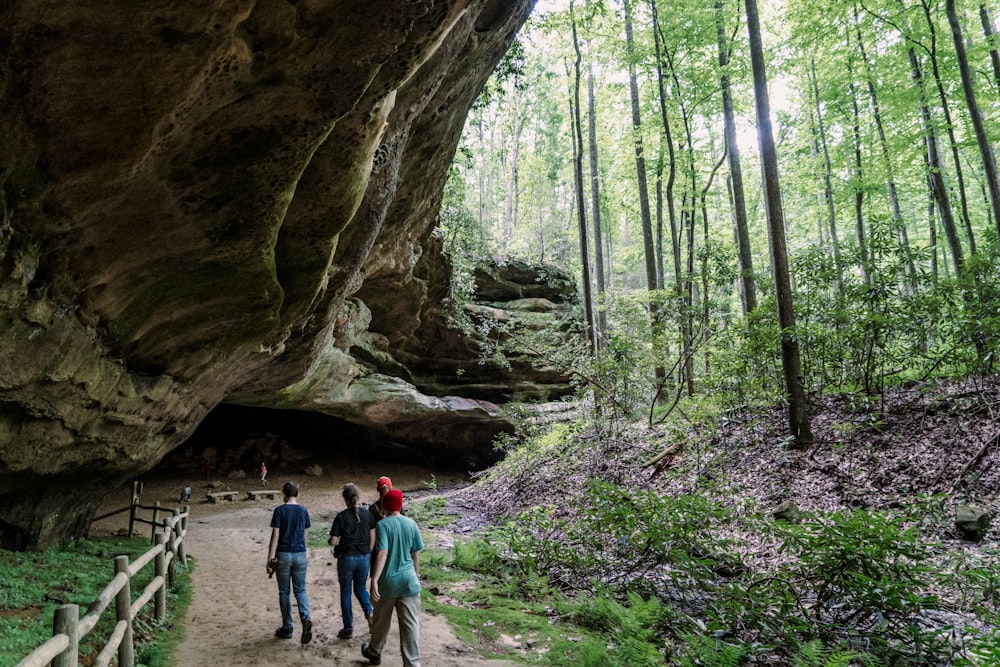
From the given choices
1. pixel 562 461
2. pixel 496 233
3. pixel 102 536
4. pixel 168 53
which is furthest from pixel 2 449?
pixel 496 233

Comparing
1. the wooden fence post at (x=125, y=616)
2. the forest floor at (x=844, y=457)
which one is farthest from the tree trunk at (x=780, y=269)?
the wooden fence post at (x=125, y=616)

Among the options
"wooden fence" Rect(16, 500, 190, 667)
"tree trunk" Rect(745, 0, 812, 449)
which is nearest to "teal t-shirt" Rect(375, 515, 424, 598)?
"wooden fence" Rect(16, 500, 190, 667)

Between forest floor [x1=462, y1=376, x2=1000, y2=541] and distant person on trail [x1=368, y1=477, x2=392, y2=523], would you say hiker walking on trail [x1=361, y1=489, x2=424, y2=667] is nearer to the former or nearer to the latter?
distant person on trail [x1=368, y1=477, x2=392, y2=523]

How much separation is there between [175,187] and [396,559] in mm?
3726

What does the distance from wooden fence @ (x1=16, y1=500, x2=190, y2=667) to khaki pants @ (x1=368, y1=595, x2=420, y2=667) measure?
1.88 metres

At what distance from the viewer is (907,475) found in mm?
8023

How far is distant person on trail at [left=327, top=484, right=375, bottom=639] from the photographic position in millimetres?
5422

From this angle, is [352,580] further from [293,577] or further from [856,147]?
[856,147]

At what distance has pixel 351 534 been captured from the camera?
543cm

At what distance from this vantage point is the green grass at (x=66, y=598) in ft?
16.0

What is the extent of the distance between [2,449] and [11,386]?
1289 mm

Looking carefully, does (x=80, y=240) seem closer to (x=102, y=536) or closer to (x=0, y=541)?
(x=0, y=541)

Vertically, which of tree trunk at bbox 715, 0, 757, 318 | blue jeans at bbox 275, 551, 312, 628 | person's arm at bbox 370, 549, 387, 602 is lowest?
blue jeans at bbox 275, 551, 312, 628

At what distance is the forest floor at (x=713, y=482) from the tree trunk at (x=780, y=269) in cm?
51
